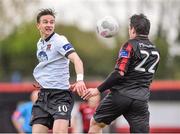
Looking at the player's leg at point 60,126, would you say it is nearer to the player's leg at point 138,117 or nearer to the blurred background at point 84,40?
the player's leg at point 138,117

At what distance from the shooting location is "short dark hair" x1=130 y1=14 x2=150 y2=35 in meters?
10.1

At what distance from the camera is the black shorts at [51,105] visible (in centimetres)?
1018

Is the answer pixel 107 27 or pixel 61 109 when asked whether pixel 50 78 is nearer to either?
pixel 61 109

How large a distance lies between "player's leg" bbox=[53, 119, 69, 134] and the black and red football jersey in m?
0.87

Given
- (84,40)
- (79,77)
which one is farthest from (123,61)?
(84,40)

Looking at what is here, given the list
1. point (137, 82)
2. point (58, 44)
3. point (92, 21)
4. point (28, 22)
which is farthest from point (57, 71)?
point (28, 22)

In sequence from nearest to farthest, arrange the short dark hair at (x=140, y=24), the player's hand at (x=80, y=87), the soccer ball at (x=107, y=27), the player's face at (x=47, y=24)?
Result: 1. the player's hand at (x=80, y=87)
2. the short dark hair at (x=140, y=24)
3. the player's face at (x=47, y=24)
4. the soccer ball at (x=107, y=27)

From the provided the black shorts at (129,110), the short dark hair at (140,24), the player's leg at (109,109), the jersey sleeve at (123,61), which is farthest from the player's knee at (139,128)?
the short dark hair at (140,24)

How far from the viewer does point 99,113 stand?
1043cm

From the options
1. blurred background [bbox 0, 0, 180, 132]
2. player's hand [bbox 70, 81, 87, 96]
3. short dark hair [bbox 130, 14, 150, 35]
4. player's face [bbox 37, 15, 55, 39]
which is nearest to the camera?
player's hand [bbox 70, 81, 87, 96]

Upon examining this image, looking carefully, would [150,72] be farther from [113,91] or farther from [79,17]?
[79,17]

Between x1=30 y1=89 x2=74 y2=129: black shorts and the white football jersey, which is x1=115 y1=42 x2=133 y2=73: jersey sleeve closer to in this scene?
the white football jersey

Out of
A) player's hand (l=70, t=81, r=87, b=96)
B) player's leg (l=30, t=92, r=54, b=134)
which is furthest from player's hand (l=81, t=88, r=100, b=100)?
player's leg (l=30, t=92, r=54, b=134)

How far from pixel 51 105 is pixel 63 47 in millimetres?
855
